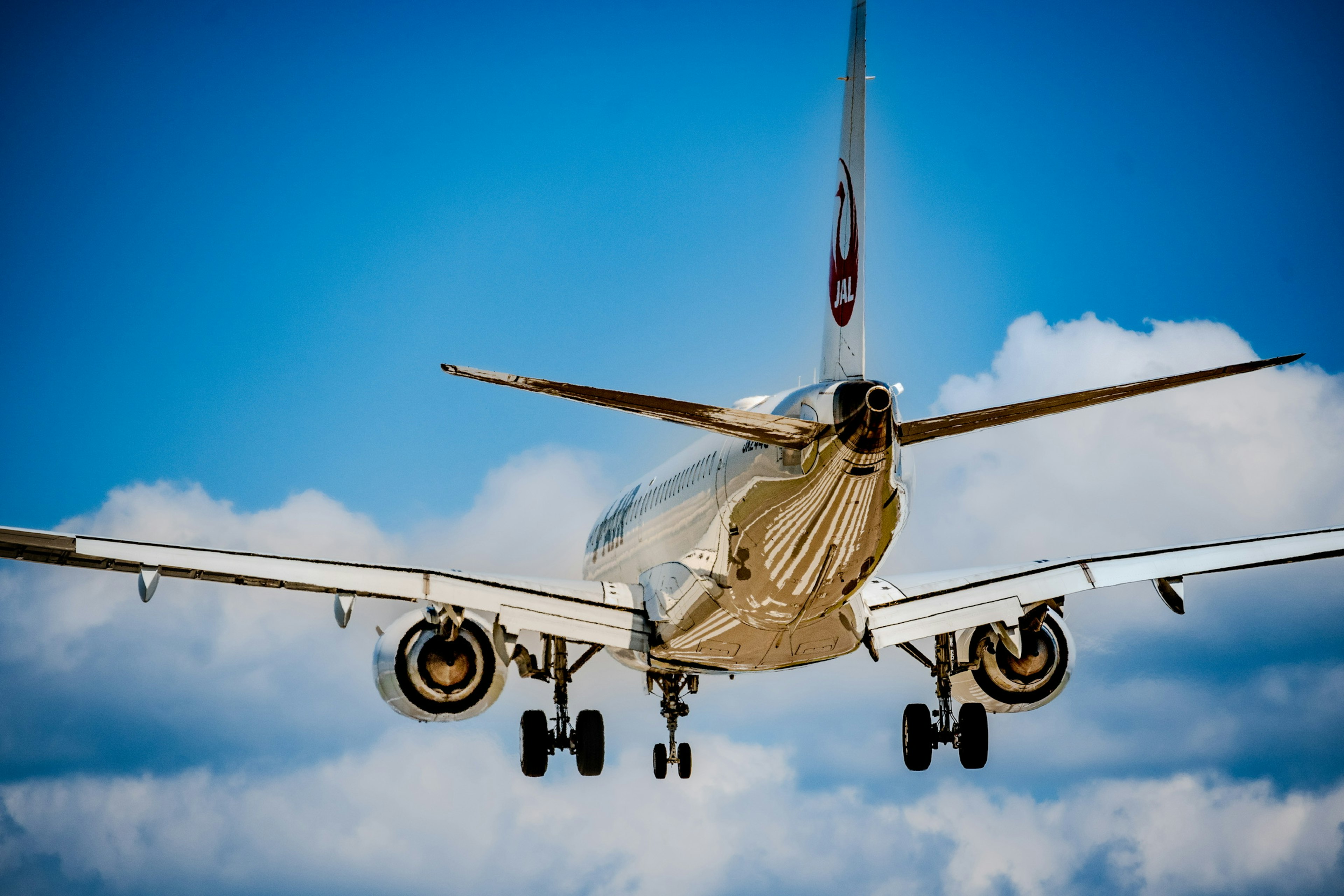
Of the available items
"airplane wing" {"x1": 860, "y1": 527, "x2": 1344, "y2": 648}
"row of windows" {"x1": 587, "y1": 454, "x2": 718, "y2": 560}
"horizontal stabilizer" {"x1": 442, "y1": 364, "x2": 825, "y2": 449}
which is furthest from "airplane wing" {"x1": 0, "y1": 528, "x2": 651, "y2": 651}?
"horizontal stabilizer" {"x1": 442, "y1": 364, "x2": 825, "y2": 449}

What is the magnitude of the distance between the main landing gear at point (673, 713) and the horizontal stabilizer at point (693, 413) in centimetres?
991

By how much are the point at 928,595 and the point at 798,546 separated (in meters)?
5.31

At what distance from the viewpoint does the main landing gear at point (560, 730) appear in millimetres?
25172

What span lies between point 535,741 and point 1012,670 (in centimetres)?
894

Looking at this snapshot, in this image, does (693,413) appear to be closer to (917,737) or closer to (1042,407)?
(1042,407)

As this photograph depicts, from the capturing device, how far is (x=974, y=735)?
24.9 meters

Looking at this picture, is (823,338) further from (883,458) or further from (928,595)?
(928,595)

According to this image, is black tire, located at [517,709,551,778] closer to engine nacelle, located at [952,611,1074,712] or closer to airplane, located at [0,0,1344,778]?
airplane, located at [0,0,1344,778]

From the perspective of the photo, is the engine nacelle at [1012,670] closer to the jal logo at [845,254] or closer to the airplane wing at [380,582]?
the airplane wing at [380,582]

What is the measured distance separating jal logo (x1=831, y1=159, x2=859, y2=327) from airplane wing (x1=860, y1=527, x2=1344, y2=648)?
5.51 metres

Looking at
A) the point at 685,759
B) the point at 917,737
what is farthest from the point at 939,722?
the point at 685,759

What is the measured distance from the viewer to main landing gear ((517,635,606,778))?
25.2m

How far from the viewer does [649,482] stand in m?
26.9

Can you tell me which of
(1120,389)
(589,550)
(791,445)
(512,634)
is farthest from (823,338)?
(589,550)
